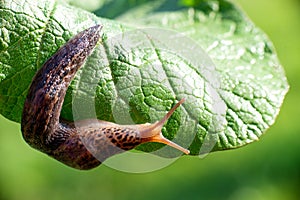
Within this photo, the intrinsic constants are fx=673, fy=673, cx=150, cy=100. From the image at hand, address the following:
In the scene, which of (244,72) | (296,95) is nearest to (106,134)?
(244,72)

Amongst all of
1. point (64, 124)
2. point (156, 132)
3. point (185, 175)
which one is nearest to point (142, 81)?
point (156, 132)

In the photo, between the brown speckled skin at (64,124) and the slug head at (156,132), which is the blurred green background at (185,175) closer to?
the brown speckled skin at (64,124)

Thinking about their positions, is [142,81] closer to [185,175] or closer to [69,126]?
[69,126]

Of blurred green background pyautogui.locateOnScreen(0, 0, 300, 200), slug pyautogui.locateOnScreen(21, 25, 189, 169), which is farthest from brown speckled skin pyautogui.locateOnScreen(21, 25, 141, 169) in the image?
blurred green background pyautogui.locateOnScreen(0, 0, 300, 200)

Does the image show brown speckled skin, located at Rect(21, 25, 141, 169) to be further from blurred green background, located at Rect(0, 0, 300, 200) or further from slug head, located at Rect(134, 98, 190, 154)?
blurred green background, located at Rect(0, 0, 300, 200)

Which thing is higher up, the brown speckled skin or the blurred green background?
the brown speckled skin

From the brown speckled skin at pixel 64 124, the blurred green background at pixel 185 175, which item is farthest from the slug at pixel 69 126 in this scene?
the blurred green background at pixel 185 175

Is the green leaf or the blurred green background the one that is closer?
the green leaf
